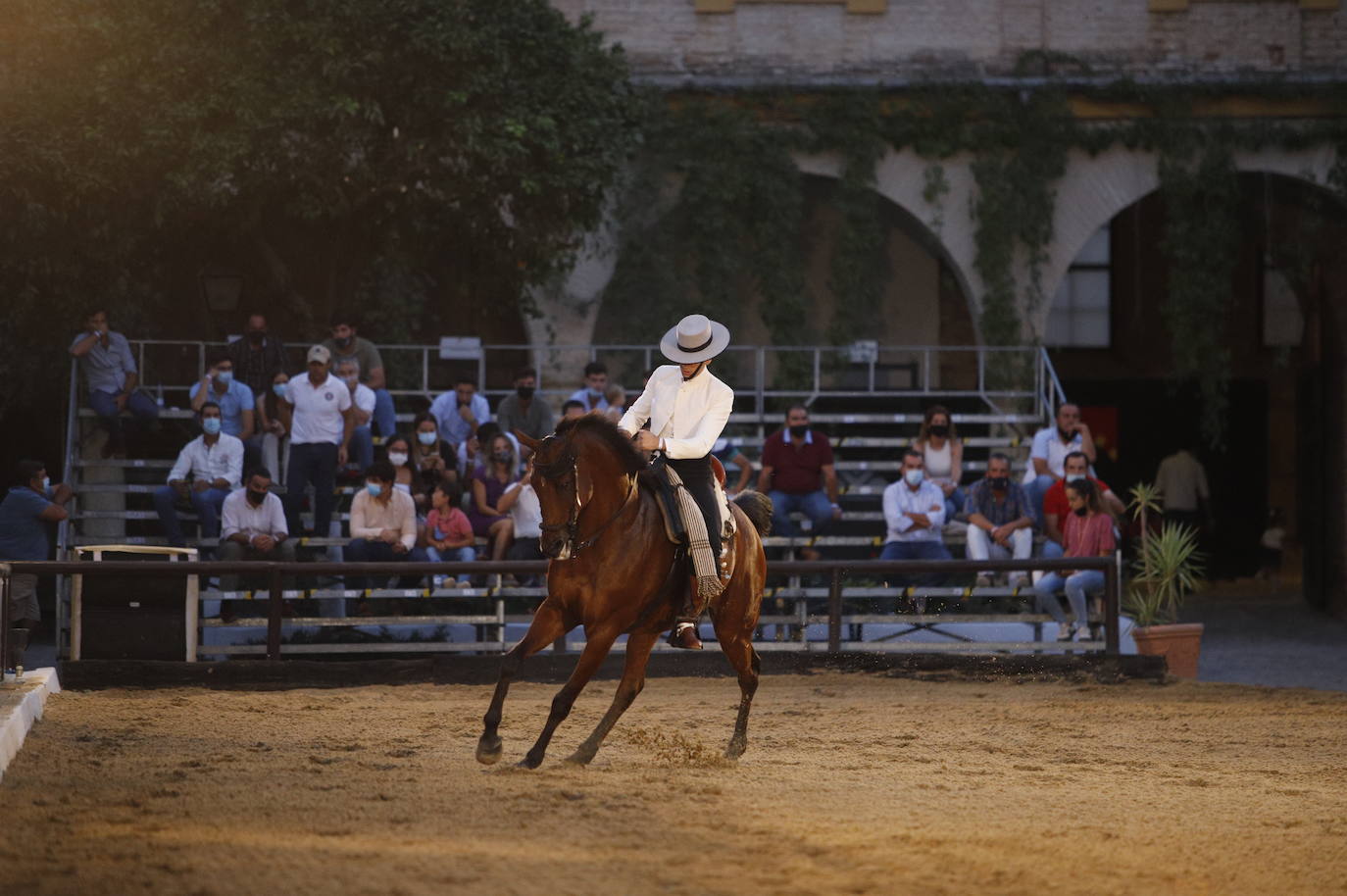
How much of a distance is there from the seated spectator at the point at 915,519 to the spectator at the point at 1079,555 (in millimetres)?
1241

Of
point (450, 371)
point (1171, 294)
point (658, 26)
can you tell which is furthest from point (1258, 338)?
point (450, 371)

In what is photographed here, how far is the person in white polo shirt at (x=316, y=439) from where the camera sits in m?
17.8

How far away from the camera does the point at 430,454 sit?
59.6 ft

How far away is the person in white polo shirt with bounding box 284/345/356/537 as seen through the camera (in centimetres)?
1780

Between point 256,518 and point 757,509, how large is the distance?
22.6 ft

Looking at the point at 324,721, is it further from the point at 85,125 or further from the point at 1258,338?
the point at 1258,338

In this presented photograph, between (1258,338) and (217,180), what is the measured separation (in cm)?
1720

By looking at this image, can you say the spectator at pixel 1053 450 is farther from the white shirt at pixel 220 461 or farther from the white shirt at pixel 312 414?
the white shirt at pixel 220 461

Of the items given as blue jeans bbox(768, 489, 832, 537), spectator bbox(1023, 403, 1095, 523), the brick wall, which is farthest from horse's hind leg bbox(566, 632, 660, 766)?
the brick wall

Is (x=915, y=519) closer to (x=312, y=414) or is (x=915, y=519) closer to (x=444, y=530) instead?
(x=444, y=530)

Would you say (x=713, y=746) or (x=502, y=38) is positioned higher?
(x=502, y=38)

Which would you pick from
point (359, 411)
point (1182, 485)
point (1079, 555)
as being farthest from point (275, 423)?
point (1182, 485)

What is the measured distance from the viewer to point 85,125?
63.4ft

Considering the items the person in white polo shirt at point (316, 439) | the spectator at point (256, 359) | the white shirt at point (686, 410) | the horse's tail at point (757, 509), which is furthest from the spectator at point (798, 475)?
the white shirt at point (686, 410)
